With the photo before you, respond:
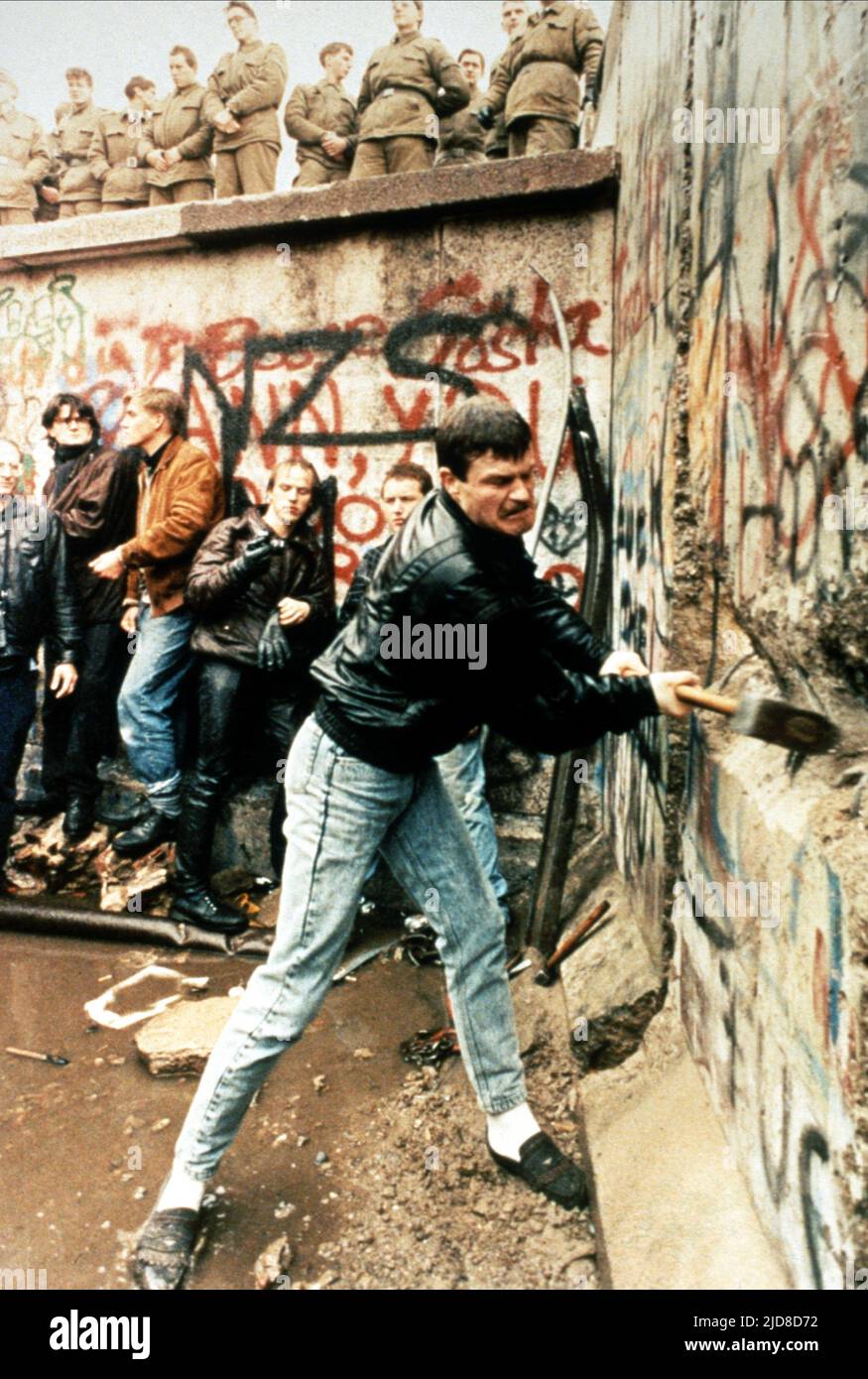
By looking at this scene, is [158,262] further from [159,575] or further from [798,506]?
[798,506]

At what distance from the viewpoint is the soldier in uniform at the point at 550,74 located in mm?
5984

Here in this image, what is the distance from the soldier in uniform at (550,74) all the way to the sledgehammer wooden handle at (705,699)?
4.91 m

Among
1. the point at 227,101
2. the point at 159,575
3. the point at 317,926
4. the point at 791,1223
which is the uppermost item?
the point at 227,101

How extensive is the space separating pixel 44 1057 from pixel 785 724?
Result: 2907mm

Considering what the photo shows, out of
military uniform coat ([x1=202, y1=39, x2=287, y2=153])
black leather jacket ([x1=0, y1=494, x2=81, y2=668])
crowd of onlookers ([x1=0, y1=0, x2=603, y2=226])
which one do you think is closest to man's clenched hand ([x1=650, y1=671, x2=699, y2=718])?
black leather jacket ([x1=0, y1=494, x2=81, y2=668])

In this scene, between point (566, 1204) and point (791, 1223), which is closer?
point (791, 1223)

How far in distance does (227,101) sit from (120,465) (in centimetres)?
310

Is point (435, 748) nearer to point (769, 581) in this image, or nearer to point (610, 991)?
point (769, 581)

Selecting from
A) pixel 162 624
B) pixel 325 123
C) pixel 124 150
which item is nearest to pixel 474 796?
pixel 162 624

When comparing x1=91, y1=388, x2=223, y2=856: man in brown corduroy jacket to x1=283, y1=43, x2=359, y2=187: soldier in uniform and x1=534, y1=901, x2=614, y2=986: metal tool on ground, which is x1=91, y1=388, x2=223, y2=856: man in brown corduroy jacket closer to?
x1=534, y1=901, x2=614, y2=986: metal tool on ground

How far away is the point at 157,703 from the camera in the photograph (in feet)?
16.1

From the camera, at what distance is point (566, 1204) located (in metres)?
2.57

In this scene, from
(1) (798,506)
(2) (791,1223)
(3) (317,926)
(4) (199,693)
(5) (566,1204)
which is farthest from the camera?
(4) (199,693)
